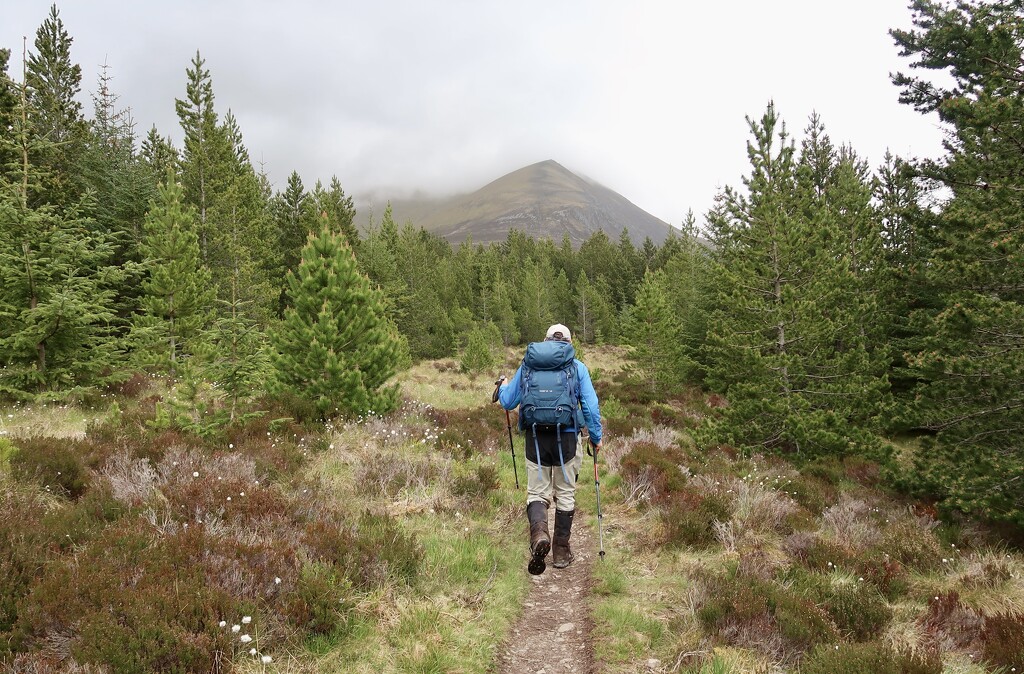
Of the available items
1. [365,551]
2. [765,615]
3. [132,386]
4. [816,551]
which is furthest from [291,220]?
[765,615]

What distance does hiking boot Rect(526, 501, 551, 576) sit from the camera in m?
4.93

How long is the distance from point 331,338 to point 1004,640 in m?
9.30

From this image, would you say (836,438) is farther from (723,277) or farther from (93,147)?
(93,147)

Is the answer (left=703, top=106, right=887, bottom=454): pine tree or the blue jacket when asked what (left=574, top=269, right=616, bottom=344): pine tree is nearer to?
(left=703, top=106, right=887, bottom=454): pine tree

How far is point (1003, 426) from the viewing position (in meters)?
8.41

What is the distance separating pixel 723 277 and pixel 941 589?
7.65 m

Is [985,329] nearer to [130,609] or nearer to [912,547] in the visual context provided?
[912,547]

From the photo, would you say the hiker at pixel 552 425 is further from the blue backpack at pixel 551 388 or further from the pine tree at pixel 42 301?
the pine tree at pixel 42 301

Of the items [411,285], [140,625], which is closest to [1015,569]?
[140,625]

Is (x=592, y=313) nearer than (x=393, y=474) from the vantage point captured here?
No

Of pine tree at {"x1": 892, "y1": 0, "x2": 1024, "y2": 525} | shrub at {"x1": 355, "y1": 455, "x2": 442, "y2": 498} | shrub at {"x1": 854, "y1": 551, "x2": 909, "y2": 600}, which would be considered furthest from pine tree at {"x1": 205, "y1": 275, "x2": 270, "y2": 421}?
pine tree at {"x1": 892, "y1": 0, "x2": 1024, "y2": 525}

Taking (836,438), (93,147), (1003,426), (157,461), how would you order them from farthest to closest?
(93,147) < (836,438) < (1003,426) < (157,461)

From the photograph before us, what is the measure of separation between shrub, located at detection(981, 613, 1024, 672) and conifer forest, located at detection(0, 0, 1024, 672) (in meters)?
0.03

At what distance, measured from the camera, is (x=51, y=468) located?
521cm
